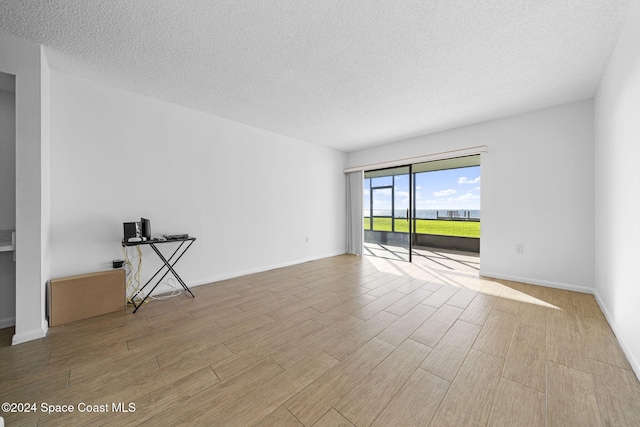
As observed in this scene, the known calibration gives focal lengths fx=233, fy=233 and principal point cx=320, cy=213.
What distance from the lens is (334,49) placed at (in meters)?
2.04

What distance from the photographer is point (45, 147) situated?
2.14 metres

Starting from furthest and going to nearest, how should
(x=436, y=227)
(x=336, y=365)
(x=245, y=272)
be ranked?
(x=436, y=227)
(x=245, y=272)
(x=336, y=365)

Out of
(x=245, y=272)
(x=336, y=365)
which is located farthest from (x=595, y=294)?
(x=245, y=272)

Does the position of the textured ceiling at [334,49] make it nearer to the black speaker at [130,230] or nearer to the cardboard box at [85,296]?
the black speaker at [130,230]

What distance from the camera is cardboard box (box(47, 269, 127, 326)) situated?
2203 mm

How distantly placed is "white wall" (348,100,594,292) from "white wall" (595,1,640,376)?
384 mm

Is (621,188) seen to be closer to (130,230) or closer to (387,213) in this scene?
(387,213)

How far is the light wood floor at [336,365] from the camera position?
1229 mm

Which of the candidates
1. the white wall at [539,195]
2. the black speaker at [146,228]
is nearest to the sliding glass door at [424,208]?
the white wall at [539,195]

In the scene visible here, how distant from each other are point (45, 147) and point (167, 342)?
2.11 m

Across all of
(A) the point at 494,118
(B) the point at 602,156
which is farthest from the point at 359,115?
(B) the point at 602,156

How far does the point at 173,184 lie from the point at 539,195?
16.5 feet

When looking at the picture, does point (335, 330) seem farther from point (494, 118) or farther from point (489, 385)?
point (494, 118)

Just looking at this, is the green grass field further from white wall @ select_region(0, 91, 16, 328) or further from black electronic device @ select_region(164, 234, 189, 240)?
white wall @ select_region(0, 91, 16, 328)
